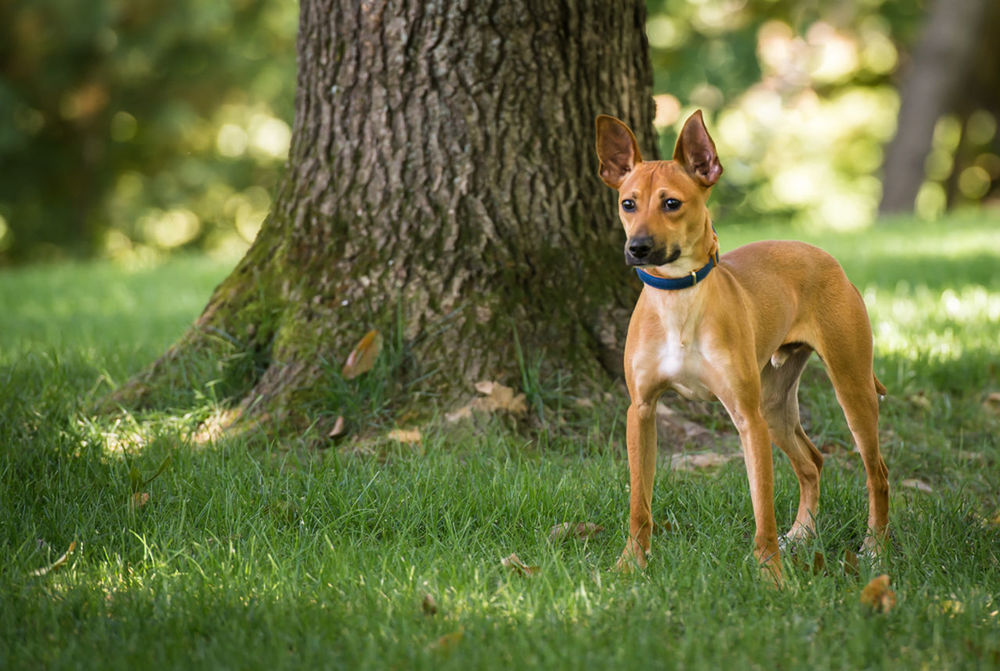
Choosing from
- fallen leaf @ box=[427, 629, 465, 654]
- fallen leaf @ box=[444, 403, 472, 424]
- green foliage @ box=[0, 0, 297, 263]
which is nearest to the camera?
fallen leaf @ box=[427, 629, 465, 654]

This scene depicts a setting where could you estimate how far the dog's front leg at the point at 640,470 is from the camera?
338cm

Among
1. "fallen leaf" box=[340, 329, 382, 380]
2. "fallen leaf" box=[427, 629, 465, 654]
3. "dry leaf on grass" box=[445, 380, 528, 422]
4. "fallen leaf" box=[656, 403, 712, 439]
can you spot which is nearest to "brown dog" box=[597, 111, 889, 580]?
"fallen leaf" box=[427, 629, 465, 654]

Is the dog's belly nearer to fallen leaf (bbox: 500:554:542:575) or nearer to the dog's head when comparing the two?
the dog's head

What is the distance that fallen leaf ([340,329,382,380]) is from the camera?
4.61 meters

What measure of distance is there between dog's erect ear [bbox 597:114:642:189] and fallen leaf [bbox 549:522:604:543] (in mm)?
1217

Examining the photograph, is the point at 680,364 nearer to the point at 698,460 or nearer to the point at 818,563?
the point at 818,563

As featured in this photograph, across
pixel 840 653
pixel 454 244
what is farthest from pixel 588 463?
pixel 840 653

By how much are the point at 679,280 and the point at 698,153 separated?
1.47ft

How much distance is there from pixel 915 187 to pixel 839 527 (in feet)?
52.3

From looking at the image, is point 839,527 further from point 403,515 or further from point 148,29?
point 148,29

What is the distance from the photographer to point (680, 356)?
3.27m

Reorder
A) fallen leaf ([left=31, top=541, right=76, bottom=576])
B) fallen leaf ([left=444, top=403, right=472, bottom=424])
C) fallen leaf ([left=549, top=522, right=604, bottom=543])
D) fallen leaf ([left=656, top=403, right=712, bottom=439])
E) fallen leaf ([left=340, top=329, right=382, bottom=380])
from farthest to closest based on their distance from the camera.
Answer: fallen leaf ([left=656, top=403, right=712, bottom=439])
fallen leaf ([left=340, top=329, right=382, bottom=380])
fallen leaf ([left=444, top=403, right=472, bottom=424])
fallen leaf ([left=549, top=522, right=604, bottom=543])
fallen leaf ([left=31, top=541, right=76, bottom=576])

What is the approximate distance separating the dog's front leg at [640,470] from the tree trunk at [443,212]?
4.26 ft


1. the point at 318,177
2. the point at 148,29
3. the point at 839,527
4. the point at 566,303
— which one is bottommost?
the point at 839,527
